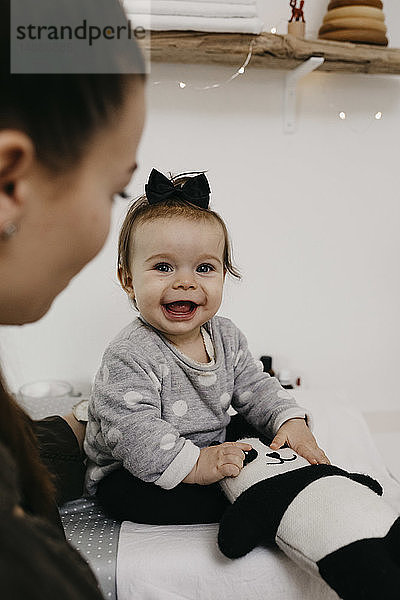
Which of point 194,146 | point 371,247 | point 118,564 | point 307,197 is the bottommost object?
point 118,564

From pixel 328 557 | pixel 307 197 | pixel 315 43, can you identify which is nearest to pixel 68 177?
pixel 328 557

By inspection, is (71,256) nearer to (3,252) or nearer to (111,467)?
(3,252)

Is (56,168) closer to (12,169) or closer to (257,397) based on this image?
(12,169)

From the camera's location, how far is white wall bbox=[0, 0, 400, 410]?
6.29 ft

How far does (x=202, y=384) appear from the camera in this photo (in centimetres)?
127

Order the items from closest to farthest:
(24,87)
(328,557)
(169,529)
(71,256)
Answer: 1. (24,87)
2. (71,256)
3. (328,557)
4. (169,529)

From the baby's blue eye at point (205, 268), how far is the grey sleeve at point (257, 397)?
0.20 metres

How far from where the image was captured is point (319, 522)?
949 mm

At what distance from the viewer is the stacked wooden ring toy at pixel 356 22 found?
5.61 feet

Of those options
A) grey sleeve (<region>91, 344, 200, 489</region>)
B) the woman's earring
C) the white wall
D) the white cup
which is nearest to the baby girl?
grey sleeve (<region>91, 344, 200, 489</region>)

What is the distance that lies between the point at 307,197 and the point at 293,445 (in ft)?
3.27

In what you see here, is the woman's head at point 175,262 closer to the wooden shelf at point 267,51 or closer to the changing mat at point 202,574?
the changing mat at point 202,574

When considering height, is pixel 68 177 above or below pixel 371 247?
above

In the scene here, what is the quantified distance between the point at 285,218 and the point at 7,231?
1.66 meters
